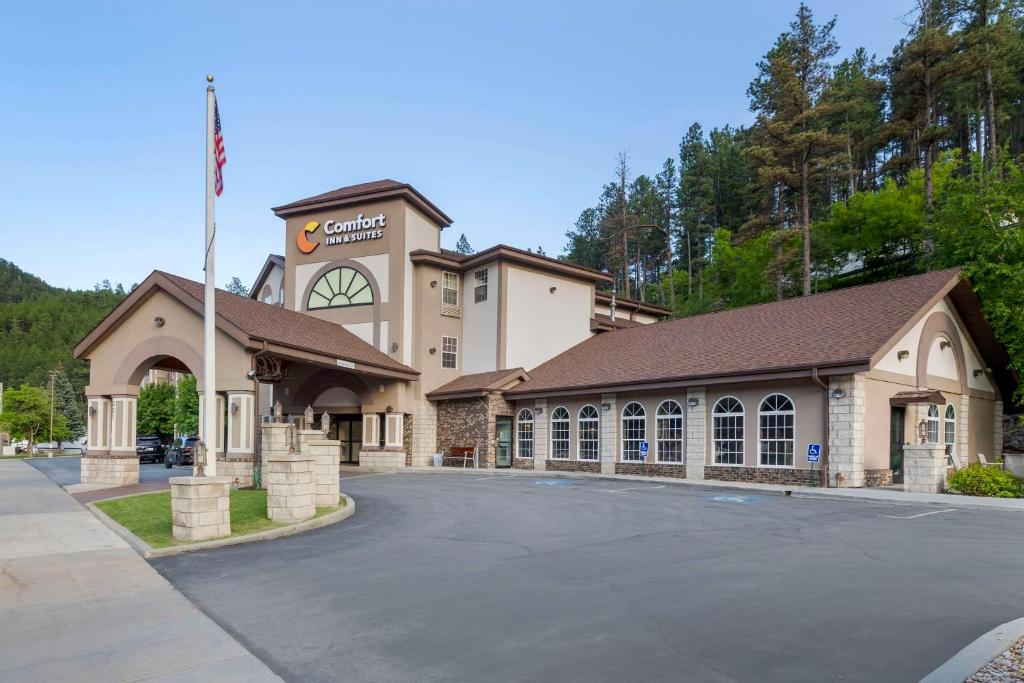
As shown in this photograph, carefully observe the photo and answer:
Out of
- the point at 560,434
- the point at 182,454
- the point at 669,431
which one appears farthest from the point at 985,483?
the point at 182,454

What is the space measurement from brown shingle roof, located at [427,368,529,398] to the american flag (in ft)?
55.8

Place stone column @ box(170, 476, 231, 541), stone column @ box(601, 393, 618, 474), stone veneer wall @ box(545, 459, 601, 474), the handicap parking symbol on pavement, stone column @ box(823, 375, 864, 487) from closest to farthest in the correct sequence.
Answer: stone column @ box(170, 476, 231, 541) < the handicap parking symbol on pavement < stone column @ box(823, 375, 864, 487) < stone column @ box(601, 393, 618, 474) < stone veneer wall @ box(545, 459, 601, 474)

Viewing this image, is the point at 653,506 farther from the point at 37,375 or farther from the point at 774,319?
the point at 37,375

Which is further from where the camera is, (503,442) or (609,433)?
(503,442)

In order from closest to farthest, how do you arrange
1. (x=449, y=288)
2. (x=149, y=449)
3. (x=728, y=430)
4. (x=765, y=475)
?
(x=765, y=475), (x=728, y=430), (x=449, y=288), (x=149, y=449)

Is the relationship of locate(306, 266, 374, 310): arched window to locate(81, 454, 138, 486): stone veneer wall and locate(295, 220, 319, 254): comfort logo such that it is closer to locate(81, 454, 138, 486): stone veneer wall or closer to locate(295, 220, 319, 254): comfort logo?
locate(295, 220, 319, 254): comfort logo

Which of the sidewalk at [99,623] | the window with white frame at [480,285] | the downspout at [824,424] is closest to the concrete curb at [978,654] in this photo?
the sidewalk at [99,623]

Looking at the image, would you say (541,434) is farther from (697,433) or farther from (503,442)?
(697,433)

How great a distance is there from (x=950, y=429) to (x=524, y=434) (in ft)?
49.5

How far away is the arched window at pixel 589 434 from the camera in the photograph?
26.4 metres

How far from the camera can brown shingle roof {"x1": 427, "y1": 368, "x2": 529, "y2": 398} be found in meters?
29.2

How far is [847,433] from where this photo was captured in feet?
61.8

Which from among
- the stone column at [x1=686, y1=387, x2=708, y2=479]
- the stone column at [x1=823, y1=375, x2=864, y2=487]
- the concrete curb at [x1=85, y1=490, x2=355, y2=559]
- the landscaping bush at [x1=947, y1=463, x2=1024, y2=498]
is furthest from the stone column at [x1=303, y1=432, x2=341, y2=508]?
the landscaping bush at [x1=947, y1=463, x2=1024, y2=498]

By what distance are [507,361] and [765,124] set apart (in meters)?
18.3
